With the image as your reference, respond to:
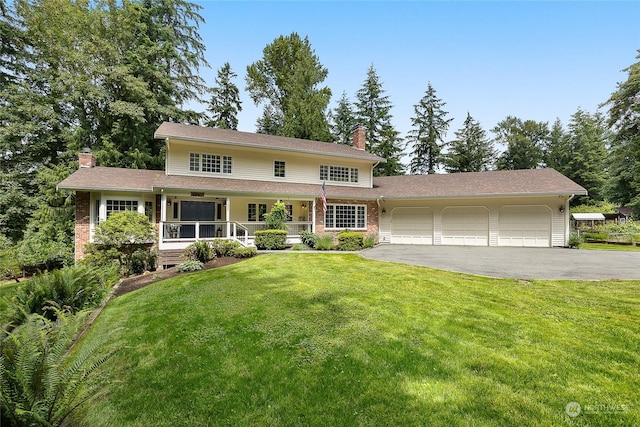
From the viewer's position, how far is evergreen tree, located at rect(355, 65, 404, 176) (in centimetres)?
3056

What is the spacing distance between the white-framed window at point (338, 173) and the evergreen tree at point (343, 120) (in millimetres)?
14545

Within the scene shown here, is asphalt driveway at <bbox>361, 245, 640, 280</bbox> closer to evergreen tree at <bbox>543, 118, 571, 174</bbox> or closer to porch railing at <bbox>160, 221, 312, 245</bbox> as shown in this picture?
porch railing at <bbox>160, 221, 312, 245</bbox>

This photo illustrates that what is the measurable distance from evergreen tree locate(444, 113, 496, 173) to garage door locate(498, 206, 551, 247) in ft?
60.6

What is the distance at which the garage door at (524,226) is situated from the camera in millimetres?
16125

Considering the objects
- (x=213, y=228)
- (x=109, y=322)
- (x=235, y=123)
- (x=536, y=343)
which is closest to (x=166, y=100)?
(x=235, y=123)

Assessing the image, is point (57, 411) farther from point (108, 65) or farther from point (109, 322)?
point (108, 65)

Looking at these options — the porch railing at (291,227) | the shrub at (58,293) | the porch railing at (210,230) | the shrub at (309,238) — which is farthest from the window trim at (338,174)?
the shrub at (58,293)

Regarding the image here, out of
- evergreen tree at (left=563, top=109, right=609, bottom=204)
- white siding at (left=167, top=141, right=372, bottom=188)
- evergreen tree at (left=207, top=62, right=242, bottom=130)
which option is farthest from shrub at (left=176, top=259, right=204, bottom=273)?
evergreen tree at (left=563, top=109, right=609, bottom=204)

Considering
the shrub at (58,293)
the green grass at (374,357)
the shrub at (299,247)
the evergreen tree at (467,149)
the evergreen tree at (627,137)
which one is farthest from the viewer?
the evergreen tree at (467,149)

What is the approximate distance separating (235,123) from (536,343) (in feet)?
106

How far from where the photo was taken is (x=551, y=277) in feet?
25.7

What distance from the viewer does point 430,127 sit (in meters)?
33.3

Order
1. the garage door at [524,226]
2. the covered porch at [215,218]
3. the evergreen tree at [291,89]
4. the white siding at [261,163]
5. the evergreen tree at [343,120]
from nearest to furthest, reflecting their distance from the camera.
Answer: the covered porch at [215,218]
the white siding at [261,163]
the garage door at [524,226]
the evergreen tree at [291,89]
the evergreen tree at [343,120]

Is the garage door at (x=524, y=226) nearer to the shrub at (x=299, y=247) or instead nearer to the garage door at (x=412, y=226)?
the garage door at (x=412, y=226)
